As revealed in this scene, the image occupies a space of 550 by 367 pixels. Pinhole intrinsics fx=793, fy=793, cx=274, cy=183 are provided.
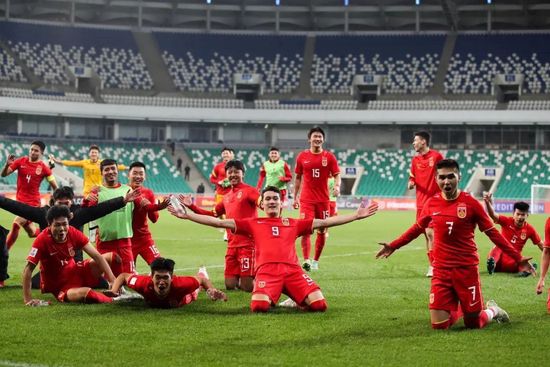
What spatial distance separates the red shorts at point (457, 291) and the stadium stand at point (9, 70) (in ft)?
174

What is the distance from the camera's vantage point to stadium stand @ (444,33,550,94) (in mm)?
58875

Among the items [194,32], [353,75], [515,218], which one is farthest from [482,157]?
[515,218]

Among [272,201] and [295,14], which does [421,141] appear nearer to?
[272,201]

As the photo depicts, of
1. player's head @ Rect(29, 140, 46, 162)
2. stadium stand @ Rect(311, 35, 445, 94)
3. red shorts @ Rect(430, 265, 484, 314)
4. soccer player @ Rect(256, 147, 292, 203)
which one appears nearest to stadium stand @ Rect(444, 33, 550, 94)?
stadium stand @ Rect(311, 35, 445, 94)

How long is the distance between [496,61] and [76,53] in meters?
31.7

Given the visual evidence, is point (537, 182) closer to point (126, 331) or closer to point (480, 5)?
point (480, 5)

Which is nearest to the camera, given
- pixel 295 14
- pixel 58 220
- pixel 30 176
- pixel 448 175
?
pixel 448 175

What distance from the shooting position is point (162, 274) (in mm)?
8906

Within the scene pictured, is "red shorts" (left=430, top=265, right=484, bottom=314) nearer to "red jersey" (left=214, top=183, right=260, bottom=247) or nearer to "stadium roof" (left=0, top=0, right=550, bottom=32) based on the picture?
"red jersey" (left=214, top=183, right=260, bottom=247)

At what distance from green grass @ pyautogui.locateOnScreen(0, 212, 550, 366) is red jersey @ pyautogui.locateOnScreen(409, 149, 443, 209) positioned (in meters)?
1.97

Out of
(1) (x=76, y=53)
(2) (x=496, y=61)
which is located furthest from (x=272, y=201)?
A: (2) (x=496, y=61)

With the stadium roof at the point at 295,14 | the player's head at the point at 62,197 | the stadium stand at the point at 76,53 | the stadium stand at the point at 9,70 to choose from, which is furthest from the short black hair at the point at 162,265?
the stadium roof at the point at 295,14

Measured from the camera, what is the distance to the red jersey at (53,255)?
9180 mm

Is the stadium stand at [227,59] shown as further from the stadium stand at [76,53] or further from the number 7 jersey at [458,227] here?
the number 7 jersey at [458,227]
